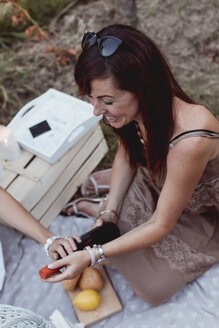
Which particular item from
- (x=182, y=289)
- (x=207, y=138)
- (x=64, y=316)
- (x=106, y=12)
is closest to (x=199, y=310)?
(x=182, y=289)

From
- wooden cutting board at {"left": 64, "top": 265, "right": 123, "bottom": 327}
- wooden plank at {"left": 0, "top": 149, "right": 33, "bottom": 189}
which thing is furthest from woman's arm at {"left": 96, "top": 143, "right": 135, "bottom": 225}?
wooden plank at {"left": 0, "top": 149, "right": 33, "bottom": 189}

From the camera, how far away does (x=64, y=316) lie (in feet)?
5.60

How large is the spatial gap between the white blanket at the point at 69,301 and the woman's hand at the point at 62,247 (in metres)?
0.35

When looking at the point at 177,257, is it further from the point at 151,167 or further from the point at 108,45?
the point at 108,45

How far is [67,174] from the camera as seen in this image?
1.98 metres

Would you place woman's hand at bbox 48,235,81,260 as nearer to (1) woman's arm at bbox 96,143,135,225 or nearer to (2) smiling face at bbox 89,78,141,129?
(1) woman's arm at bbox 96,143,135,225

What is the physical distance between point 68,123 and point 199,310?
1.06m

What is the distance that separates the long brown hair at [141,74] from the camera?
1.11m

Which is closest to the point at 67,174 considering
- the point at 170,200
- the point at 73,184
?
the point at 73,184

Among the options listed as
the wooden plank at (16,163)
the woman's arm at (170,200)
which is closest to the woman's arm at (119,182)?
the woman's arm at (170,200)

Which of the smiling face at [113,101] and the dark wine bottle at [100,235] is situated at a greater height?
the smiling face at [113,101]

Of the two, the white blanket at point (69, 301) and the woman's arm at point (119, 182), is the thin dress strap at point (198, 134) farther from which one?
the white blanket at point (69, 301)

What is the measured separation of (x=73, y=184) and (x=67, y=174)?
0.12 m

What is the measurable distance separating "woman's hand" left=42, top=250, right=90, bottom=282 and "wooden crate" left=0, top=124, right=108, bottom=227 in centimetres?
45
